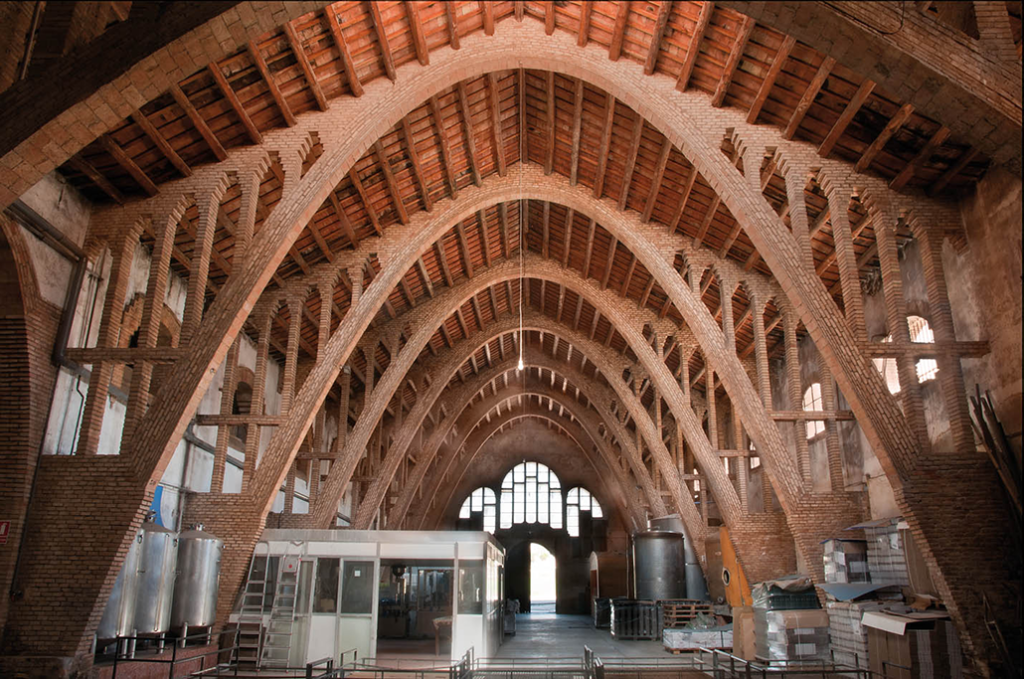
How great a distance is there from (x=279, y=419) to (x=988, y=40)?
1415 cm

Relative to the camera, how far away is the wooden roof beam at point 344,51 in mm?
11867

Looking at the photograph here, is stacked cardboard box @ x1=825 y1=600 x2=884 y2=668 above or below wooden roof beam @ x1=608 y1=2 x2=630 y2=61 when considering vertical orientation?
below

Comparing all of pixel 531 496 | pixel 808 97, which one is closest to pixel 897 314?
pixel 808 97

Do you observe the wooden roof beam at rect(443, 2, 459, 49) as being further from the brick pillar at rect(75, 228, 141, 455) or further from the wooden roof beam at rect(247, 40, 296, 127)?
the brick pillar at rect(75, 228, 141, 455)

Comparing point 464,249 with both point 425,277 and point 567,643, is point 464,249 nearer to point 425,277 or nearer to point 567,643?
point 425,277

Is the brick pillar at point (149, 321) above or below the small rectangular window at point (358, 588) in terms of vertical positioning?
above

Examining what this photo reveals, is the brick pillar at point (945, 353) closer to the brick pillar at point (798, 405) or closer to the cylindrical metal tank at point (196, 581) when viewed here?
the brick pillar at point (798, 405)

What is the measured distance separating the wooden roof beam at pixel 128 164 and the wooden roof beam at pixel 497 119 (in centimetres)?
716

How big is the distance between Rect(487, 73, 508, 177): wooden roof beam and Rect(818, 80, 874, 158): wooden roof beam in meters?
6.97

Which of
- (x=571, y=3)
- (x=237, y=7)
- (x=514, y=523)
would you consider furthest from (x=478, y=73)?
(x=514, y=523)

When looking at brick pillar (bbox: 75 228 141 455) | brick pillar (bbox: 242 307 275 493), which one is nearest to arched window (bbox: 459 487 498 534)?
brick pillar (bbox: 242 307 275 493)

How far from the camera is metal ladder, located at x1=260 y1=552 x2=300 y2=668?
14.1 metres

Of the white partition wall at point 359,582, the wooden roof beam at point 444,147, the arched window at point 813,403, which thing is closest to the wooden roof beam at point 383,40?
the wooden roof beam at point 444,147

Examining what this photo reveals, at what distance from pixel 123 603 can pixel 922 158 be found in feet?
48.6
